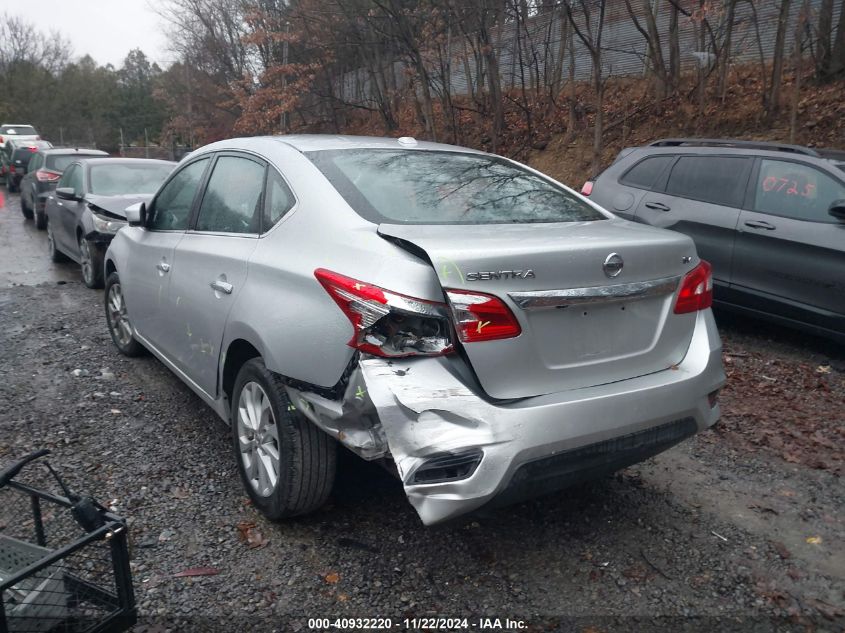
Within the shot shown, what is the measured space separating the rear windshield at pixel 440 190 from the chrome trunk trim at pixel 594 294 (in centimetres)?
60

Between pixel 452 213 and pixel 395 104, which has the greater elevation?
pixel 395 104

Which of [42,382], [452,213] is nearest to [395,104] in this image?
[42,382]

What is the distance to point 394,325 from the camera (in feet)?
8.58

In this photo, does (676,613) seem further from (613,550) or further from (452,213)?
(452,213)


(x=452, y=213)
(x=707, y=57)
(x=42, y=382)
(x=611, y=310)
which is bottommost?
(x=42, y=382)

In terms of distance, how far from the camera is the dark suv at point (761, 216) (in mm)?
5676

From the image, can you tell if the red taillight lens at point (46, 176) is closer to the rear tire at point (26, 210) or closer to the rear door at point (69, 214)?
the rear tire at point (26, 210)

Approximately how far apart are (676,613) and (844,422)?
2.56 meters

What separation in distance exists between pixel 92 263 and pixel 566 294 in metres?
7.42

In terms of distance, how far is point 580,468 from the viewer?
2.71 metres

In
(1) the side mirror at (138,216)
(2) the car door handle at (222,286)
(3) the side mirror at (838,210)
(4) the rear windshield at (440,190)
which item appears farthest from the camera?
(3) the side mirror at (838,210)

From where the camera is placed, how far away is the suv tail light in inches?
101

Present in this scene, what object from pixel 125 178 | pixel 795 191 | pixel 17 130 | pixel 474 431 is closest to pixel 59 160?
pixel 125 178

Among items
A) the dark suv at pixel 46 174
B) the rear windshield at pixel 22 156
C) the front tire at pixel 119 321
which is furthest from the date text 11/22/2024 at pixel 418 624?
the rear windshield at pixel 22 156
